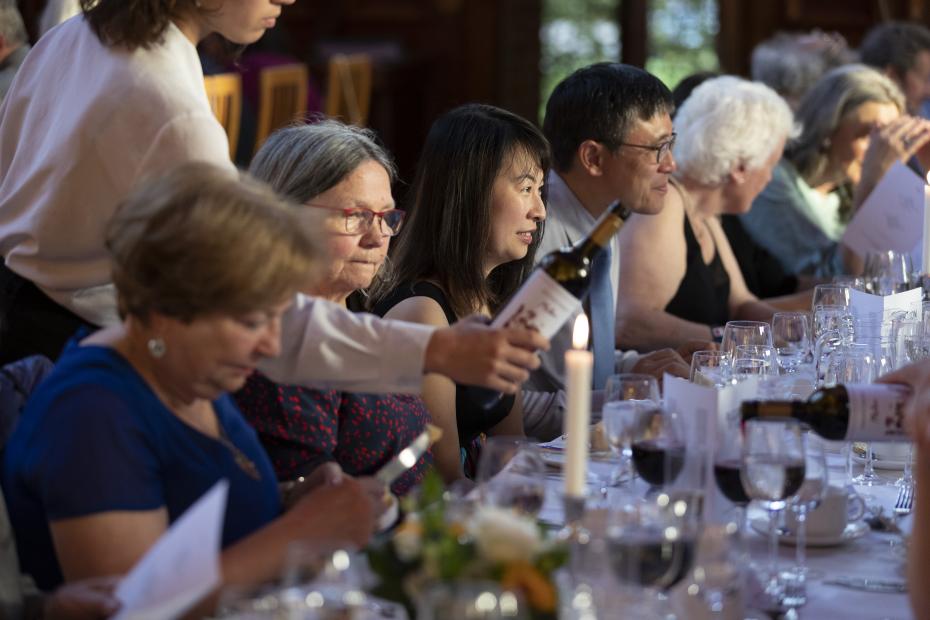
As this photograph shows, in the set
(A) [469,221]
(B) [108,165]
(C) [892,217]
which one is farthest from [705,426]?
(C) [892,217]

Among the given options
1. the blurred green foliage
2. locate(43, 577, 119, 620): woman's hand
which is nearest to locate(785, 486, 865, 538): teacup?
locate(43, 577, 119, 620): woman's hand

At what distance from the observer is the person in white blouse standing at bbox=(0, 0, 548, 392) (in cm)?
200

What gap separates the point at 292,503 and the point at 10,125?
877 mm

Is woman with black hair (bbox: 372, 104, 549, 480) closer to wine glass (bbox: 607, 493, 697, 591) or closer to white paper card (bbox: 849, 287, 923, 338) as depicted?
white paper card (bbox: 849, 287, 923, 338)

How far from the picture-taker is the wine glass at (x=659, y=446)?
1.86 meters

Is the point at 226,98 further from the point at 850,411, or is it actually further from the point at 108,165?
the point at 850,411

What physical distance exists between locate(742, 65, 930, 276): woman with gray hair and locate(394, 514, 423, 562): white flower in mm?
3790

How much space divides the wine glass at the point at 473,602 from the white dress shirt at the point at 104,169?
0.71m

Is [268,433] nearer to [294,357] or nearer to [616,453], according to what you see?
[294,357]

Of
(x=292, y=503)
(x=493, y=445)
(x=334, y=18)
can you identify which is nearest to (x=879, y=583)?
(x=493, y=445)

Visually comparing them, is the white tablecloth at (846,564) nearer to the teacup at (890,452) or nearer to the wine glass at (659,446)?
the wine glass at (659,446)

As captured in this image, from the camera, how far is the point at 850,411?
191 cm

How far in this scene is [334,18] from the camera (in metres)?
8.81

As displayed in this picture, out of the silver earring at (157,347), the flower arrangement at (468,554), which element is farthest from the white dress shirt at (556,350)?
the flower arrangement at (468,554)
